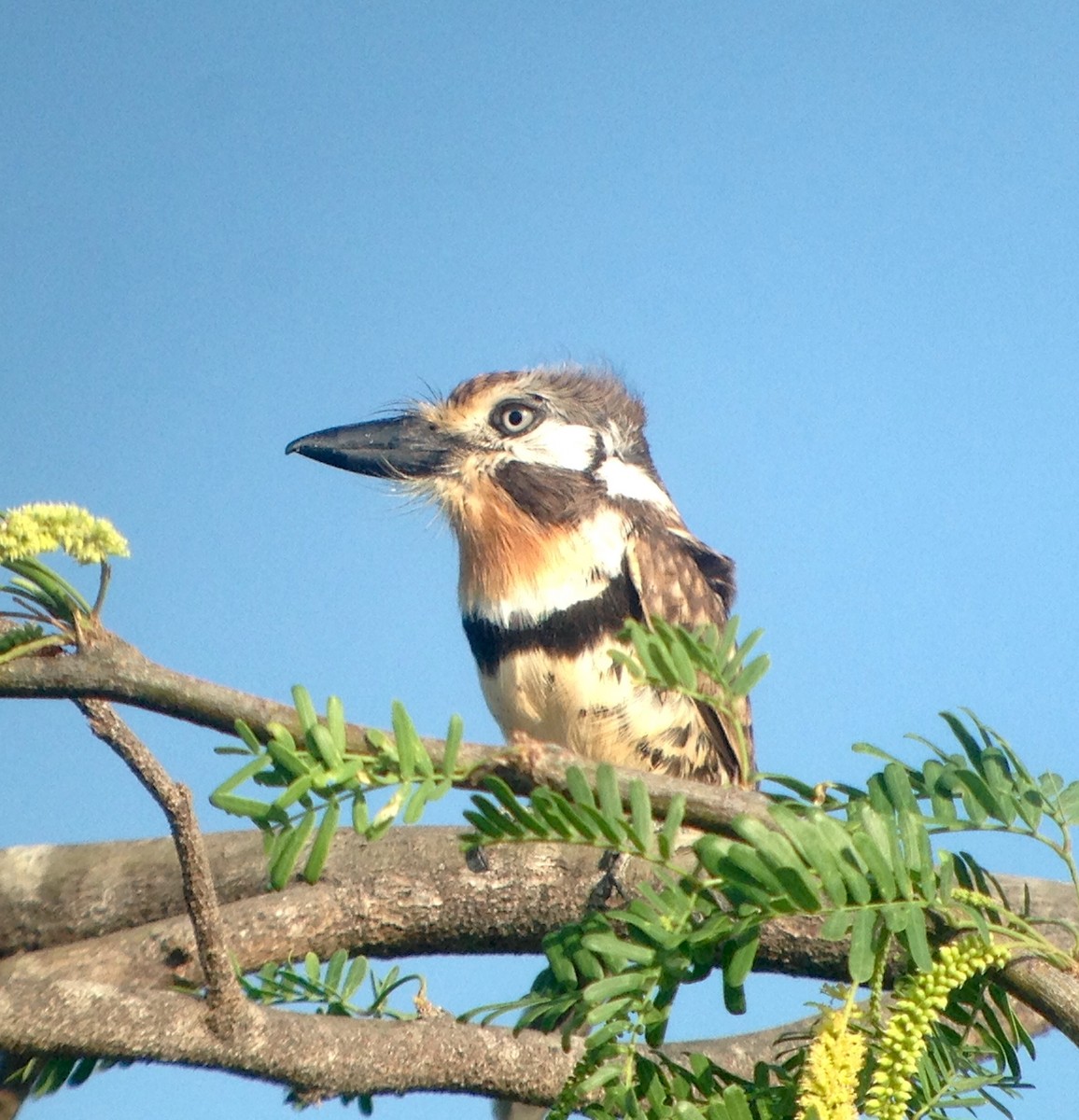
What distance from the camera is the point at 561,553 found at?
425cm

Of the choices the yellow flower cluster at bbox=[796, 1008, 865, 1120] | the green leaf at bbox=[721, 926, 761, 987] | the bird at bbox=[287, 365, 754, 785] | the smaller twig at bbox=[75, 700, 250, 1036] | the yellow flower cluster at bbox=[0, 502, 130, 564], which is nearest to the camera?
the yellow flower cluster at bbox=[796, 1008, 865, 1120]

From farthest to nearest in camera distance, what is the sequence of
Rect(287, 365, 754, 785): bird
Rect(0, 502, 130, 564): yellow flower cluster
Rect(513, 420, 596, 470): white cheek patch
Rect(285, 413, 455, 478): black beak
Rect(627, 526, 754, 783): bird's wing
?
Rect(513, 420, 596, 470): white cheek patch
Rect(285, 413, 455, 478): black beak
Rect(627, 526, 754, 783): bird's wing
Rect(287, 365, 754, 785): bird
Rect(0, 502, 130, 564): yellow flower cluster

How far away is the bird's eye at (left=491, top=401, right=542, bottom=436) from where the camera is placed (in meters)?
4.64

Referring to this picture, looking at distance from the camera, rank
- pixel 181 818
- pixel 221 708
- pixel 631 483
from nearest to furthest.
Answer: pixel 221 708 → pixel 181 818 → pixel 631 483

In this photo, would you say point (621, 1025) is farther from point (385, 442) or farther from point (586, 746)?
point (385, 442)

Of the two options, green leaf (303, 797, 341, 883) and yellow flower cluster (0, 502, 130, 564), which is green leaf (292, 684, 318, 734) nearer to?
green leaf (303, 797, 341, 883)

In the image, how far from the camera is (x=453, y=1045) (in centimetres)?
259

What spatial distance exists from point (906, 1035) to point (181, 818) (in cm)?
97

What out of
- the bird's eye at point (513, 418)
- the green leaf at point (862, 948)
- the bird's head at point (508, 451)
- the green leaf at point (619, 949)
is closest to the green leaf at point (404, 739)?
the green leaf at point (619, 949)

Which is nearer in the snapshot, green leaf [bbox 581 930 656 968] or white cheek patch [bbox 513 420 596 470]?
green leaf [bbox 581 930 656 968]

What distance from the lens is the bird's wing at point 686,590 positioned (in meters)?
4.13

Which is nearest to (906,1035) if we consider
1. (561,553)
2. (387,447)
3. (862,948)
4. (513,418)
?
(862,948)

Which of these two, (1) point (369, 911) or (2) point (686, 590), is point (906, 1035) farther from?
(2) point (686, 590)

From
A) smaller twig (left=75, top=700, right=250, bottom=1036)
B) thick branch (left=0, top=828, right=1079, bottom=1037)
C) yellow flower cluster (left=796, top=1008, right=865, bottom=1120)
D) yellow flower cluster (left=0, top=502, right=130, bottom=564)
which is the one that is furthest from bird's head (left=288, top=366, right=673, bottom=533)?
yellow flower cluster (left=796, top=1008, right=865, bottom=1120)
